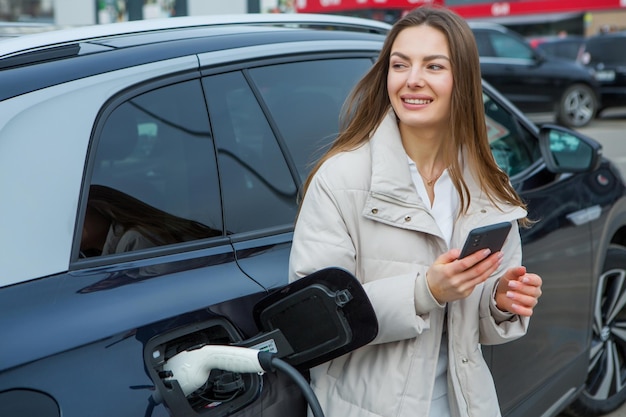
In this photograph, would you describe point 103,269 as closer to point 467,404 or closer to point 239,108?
point 239,108

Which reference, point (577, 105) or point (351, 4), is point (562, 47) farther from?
point (351, 4)

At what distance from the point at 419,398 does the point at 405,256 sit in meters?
0.32

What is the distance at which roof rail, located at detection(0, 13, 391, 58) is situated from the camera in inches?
86.5

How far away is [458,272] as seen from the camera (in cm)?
190

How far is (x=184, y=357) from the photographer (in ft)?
6.31

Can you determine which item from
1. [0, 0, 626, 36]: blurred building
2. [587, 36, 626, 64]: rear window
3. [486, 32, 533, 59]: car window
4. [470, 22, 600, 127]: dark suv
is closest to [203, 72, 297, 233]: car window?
[0, 0, 626, 36]: blurred building

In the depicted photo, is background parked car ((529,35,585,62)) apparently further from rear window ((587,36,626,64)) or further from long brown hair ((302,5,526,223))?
long brown hair ((302,5,526,223))

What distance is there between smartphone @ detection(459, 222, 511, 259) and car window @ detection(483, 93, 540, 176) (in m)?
1.60

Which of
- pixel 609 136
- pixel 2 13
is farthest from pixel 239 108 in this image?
pixel 2 13

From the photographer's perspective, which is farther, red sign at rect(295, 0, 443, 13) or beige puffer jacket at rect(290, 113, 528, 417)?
red sign at rect(295, 0, 443, 13)

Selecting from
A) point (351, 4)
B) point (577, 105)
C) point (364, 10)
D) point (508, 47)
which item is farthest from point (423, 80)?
point (351, 4)

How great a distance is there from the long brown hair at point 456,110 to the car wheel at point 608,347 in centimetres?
183

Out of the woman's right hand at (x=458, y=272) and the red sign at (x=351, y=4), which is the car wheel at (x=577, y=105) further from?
the woman's right hand at (x=458, y=272)

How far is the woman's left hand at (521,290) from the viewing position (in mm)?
2053
